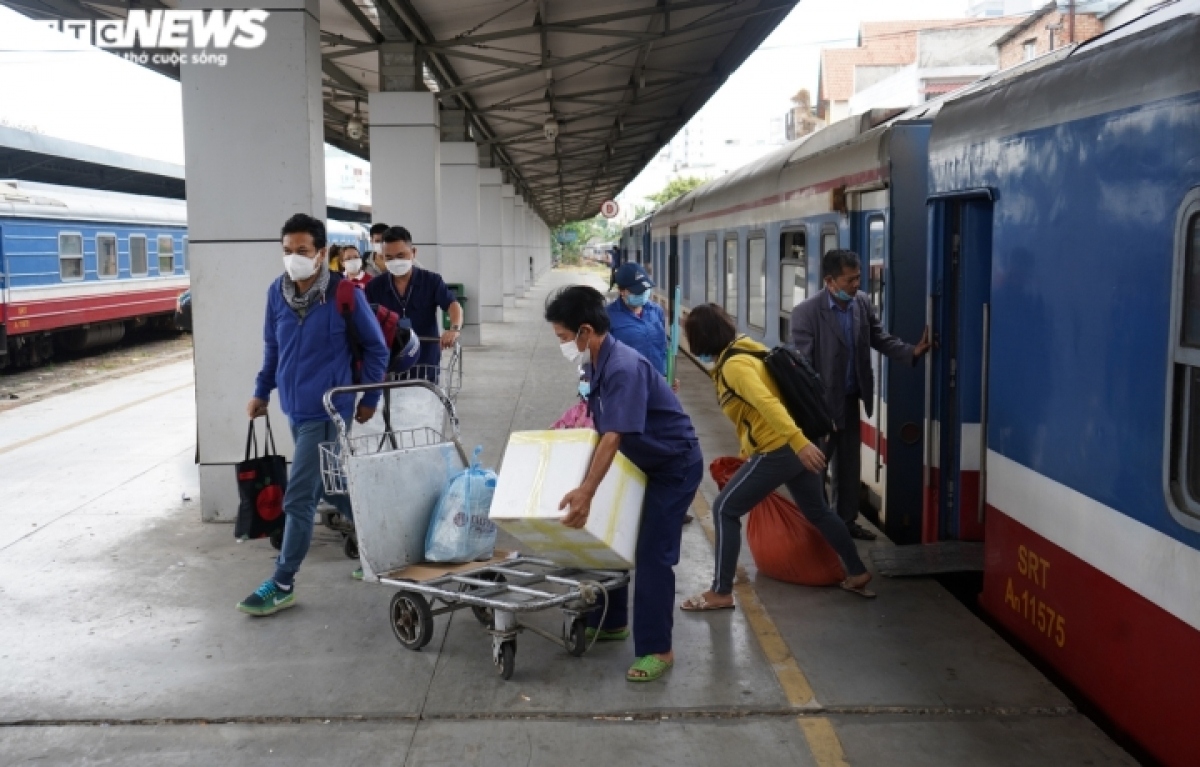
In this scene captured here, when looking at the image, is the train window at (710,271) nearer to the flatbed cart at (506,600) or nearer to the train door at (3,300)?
the flatbed cart at (506,600)

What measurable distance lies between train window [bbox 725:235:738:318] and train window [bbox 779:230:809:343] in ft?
9.26

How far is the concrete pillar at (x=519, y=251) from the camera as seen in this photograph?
40.0m

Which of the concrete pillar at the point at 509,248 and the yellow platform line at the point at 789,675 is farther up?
the concrete pillar at the point at 509,248

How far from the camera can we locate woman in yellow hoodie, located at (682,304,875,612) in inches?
213

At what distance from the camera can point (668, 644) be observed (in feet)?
16.7

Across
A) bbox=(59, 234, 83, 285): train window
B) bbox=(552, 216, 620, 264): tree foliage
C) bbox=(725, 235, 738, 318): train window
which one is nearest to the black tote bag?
bbox=(725, 235, 738, 318): train window

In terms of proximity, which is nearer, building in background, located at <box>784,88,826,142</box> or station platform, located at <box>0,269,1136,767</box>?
station platform, located at <box>0,269,1136,767</box>

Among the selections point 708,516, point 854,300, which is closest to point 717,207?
point 708,516

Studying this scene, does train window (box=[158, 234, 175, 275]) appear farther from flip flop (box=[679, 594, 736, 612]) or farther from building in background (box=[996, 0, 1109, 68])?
building in background (box=[996, 0, 1109, 68])

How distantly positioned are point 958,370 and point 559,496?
2.50m

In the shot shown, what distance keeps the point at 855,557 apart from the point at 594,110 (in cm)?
1810

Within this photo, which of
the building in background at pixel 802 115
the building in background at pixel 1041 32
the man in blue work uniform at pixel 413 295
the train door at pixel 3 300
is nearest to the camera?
the man in blue work uniform at pixel 413 295

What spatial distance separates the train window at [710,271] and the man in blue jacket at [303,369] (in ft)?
29.8

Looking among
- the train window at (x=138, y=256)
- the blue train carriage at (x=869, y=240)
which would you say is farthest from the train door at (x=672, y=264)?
the train window at (x=138, y=256)
